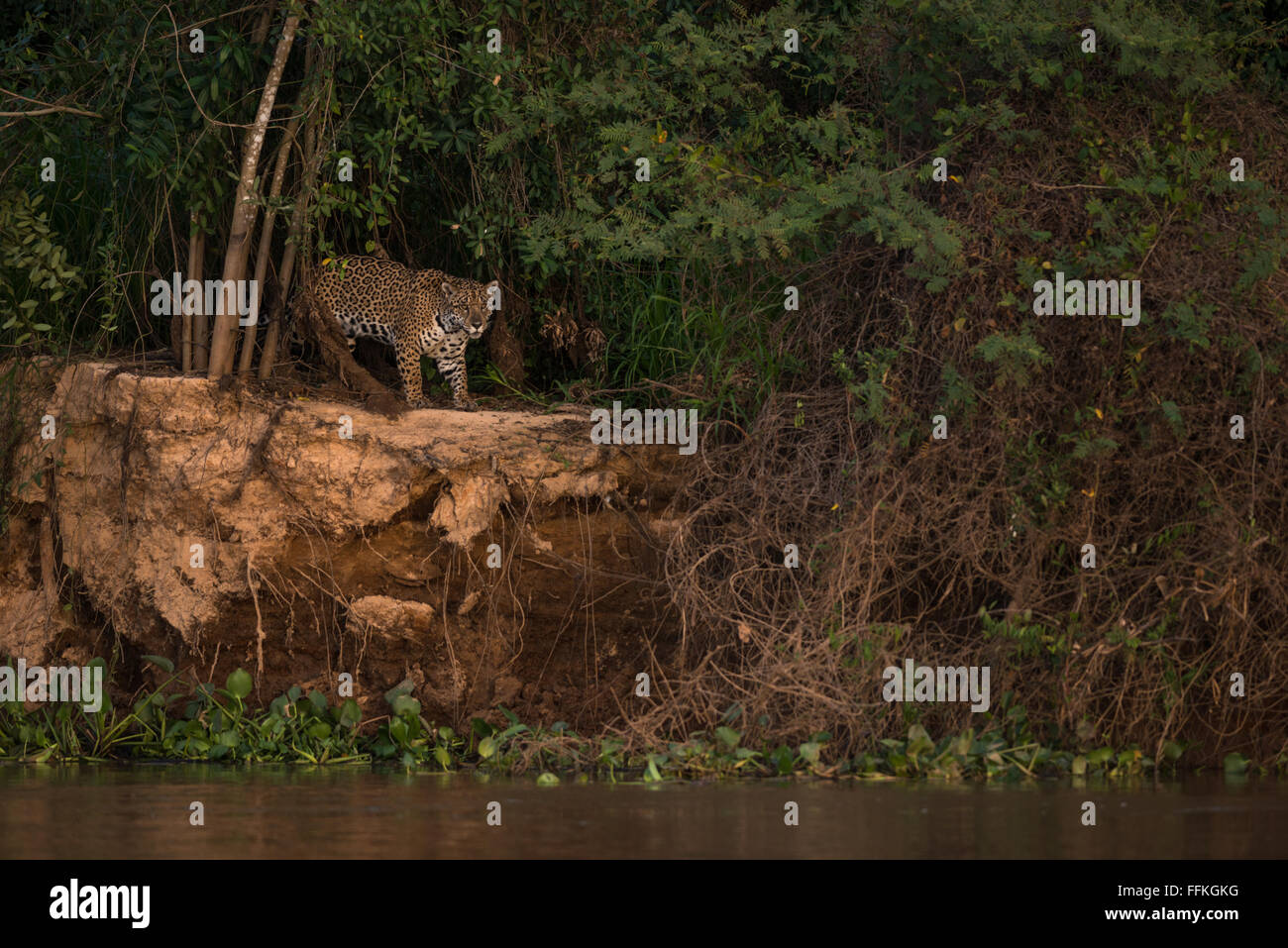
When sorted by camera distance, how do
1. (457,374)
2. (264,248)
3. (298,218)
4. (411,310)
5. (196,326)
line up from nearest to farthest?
(298,218), (264,248), (196,326), (411,310), (457,374)

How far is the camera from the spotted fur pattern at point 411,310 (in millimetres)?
10961

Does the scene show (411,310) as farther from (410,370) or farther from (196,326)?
(196,326)

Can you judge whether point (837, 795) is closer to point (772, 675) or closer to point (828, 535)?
point (772, 675)

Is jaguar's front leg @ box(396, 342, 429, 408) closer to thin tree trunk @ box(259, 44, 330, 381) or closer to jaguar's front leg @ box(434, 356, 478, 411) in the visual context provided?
jaguar's front leg @ box(434, 356, 478, 411)

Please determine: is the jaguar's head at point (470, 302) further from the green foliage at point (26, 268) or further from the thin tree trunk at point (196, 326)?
the green foliage at point (26, 268)

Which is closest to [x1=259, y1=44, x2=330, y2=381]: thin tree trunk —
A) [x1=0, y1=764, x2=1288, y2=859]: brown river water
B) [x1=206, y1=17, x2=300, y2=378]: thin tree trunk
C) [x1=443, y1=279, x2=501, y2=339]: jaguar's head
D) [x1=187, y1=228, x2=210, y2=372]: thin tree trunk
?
[x1=206, y1=17, x2=300, y2=378]: thin tree trunk

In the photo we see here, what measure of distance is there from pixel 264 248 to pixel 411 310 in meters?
1.00

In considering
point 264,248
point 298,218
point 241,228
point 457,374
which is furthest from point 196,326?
point 457,374

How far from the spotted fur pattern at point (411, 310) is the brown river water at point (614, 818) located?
3.16 m

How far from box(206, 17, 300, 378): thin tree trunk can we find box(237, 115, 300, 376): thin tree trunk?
0.11 metres

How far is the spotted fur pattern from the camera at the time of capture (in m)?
11.0

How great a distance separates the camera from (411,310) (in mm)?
11023

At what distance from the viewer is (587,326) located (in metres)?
11.5

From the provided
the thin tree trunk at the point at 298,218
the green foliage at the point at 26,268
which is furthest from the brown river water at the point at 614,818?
the green foliage at the point at 26,268
